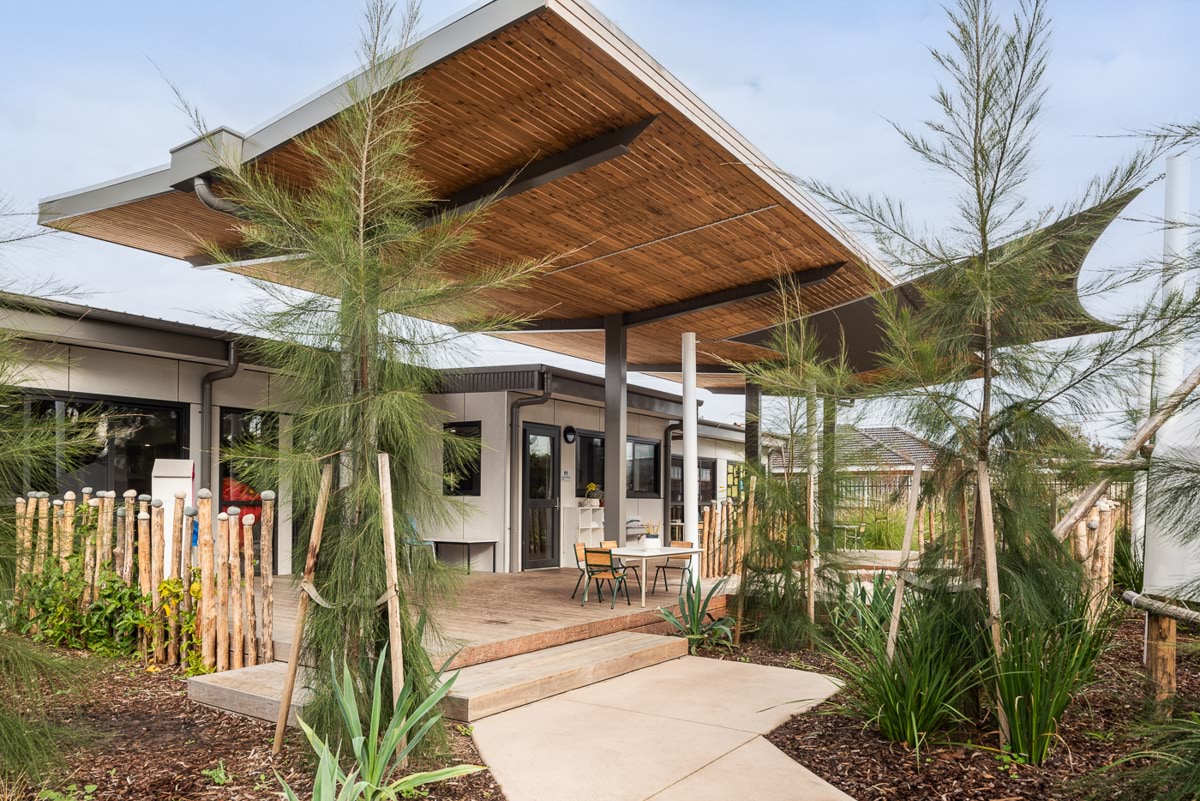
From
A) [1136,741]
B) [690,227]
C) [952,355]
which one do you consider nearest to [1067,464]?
[952,355]

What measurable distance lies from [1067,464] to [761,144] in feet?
11.2

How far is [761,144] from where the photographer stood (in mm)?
5996

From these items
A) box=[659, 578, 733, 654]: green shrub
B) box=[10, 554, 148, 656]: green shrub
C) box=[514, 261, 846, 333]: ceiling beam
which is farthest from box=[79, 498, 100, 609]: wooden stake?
box=[659, 578, 733, 654]: green shrub

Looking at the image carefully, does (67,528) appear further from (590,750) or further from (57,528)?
(590,750)

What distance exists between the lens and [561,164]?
5625mm

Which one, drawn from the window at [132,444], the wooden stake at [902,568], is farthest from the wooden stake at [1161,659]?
the window at [132,444]

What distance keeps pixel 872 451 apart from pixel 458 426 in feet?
24.8

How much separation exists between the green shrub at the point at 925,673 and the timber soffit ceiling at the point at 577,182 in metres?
1.83

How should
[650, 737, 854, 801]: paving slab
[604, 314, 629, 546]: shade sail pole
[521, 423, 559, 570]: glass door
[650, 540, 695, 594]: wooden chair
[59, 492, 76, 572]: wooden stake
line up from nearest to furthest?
[650, 737, 854, 801]: paving slab, [59, 492, 76, 572]: wooden stake, [650, 540, 695, 594]: wooden chair, [604, 314, 629, 546]: shade sail pole, [521, 423, 559, 570]: glass door

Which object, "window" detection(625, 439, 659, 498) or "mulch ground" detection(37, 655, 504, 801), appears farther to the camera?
"window" detection(625, 439, 659, 498)

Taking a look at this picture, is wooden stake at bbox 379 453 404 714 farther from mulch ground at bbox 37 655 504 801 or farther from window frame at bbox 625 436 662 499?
window frame at bbox 625 436 662 499

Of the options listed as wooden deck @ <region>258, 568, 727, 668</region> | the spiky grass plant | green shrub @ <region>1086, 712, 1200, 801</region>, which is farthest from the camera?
wooden deck @ <region>258, 568, 727, 668</region>

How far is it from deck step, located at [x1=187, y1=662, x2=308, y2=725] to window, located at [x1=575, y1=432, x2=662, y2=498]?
7786 millimetres

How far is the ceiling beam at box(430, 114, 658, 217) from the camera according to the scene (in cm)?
523
